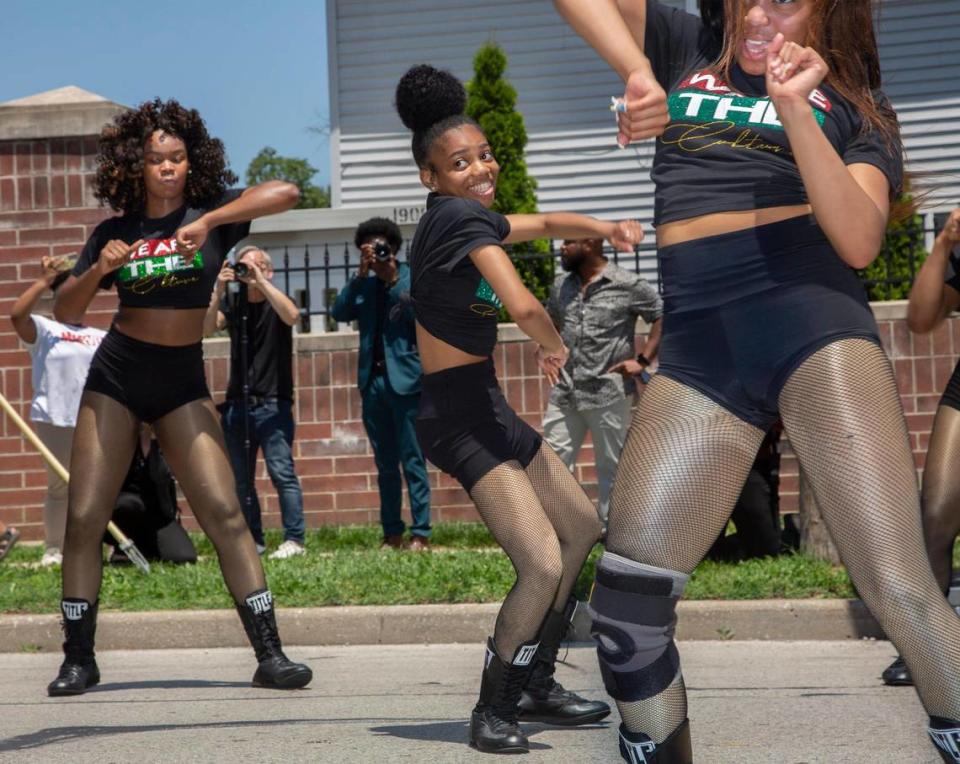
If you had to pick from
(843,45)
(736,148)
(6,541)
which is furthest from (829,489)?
(6,541)

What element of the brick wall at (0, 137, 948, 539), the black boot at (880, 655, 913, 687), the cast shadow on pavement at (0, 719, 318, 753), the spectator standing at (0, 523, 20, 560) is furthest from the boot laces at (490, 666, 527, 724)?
the brick wall at (0, 137, 948, 539)

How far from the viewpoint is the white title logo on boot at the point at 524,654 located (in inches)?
181

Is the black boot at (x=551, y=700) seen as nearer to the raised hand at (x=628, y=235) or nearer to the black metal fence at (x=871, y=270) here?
the raised hand at (x=628, y=235)

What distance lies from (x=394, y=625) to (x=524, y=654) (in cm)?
329

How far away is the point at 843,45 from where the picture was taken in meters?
3.28

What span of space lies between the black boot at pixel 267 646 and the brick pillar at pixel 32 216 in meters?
6.67

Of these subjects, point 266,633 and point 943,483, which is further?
point 266,633

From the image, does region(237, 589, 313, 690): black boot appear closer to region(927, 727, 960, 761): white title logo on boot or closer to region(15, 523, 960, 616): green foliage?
region(15, 523, 960, 616): green foliage

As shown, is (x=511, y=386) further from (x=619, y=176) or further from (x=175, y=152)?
(x=619, y=176)

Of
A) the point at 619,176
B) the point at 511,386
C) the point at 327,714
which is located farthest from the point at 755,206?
the point at 619,176

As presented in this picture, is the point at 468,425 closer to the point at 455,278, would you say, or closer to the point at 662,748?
the point at 455,278

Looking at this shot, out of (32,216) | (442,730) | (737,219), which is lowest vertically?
(442,730)

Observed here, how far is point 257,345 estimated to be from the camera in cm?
1049

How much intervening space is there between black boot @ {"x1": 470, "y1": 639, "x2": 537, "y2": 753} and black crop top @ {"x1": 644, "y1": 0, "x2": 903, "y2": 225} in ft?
5.92
